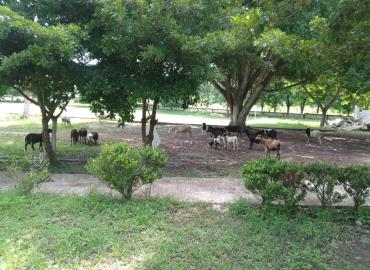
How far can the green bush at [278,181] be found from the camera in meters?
6.28

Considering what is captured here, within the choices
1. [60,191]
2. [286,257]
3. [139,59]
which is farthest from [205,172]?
[286,257]

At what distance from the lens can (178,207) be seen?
22.1 feet

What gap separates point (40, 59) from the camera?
7.73m

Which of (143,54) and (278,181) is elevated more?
(143,54)

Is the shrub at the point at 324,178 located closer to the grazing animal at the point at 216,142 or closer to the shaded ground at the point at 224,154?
the shaded ground at the point at 224,154

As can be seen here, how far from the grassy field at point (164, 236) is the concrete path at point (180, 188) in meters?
0.65

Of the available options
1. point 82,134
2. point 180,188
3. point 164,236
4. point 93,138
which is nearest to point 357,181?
point 164,236

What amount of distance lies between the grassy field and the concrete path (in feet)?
2.12

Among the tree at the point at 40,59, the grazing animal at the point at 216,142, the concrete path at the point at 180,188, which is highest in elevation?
the tree at the point at 40,59

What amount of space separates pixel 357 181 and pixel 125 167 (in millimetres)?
3960

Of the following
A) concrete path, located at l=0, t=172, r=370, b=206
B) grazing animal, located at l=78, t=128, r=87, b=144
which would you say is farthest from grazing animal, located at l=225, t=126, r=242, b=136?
concrete path, located at l=0, t=172, r=370, b=206

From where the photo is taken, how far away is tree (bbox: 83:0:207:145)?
862 cm

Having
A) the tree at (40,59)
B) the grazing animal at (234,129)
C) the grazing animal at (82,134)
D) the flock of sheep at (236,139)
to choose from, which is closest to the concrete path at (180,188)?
the tree at (40,59)

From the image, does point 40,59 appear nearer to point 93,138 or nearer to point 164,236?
point 164,236
